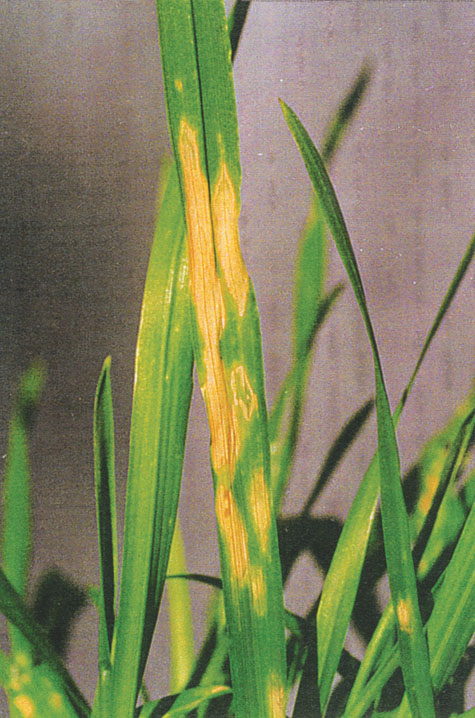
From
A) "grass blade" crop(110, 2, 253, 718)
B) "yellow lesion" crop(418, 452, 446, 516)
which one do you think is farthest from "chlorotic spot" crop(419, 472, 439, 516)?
"grass blade" crop(110, 2, 253, 718)

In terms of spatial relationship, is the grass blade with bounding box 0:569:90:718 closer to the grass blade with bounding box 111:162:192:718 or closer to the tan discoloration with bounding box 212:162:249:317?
the grass blade with bounding box 111:162:192:718

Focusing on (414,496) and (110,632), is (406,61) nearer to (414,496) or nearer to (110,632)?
(414,496)

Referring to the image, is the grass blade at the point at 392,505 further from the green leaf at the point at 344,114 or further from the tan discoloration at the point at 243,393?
the green leaf at the point at 344,114

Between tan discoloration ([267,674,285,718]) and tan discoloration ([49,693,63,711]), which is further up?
tan discoloration ([267,674,285,718])

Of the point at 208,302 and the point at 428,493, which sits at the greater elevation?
the point at 208,302

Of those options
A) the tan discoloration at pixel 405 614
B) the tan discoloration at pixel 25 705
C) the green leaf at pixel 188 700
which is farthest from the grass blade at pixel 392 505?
the tan discoloration at pixel 25 705

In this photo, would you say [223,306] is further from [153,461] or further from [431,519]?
[431,519]

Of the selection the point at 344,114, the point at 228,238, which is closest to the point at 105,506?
the point at 228,238
